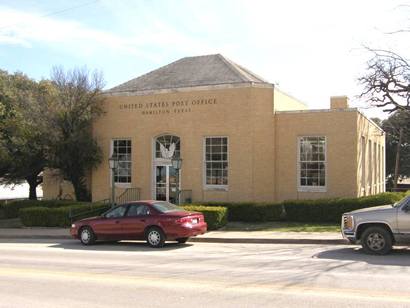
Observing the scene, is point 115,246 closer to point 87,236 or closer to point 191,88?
point 87,236

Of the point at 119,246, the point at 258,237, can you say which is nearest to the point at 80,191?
the point at 119,246

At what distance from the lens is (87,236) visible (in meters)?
17.9

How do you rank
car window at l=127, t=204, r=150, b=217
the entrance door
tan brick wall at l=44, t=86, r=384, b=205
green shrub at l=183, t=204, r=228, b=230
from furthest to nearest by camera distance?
the entrance door, tan brick wall at l=44, t=86, r=384, b=205, green shrub at l=183, t=204, r=228, b=230, car window at l=127, t=204, r=150, b=217

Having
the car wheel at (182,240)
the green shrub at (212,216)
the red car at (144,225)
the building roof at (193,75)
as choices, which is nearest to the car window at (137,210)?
the red car at (144,225)

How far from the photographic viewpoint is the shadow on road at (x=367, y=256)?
12008mm

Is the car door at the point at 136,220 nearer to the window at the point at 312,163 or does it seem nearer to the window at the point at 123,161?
the window at the point at 312,163

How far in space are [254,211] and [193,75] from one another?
26.8ft

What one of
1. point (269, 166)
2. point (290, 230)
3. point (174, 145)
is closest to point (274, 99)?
point (269, 166)

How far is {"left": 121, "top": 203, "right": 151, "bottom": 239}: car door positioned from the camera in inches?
663

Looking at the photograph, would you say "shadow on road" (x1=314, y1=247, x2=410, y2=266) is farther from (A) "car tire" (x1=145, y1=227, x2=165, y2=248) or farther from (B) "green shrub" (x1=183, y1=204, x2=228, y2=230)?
(B) "green shrub" (x1=183, y1=204, x2=228, y2=230)

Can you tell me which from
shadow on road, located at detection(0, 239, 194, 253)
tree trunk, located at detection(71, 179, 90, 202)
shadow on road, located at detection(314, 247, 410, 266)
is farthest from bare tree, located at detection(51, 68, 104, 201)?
shadow on road, located at detection(314, 247, 410, 266)

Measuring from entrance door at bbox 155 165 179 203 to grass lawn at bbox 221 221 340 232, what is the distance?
4914 mm

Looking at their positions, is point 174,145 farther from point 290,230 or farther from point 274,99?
point 290,230

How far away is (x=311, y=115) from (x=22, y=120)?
45.9ft
